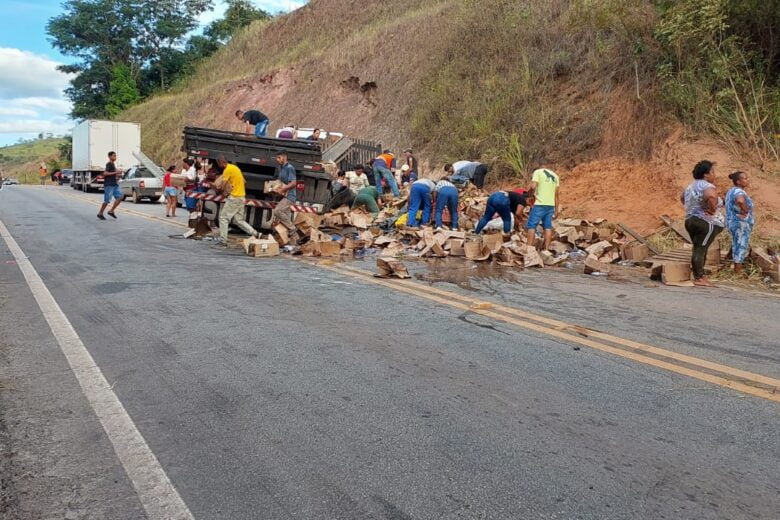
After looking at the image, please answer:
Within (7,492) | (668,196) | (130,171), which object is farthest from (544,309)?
(130,171)

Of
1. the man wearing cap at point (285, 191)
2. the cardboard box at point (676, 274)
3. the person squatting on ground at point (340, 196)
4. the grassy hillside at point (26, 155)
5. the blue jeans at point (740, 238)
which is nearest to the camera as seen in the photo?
the cardboard box at point (676, 274)

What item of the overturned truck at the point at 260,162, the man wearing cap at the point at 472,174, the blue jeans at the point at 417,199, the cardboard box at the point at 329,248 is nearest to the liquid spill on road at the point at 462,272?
the cardboard box at the point at 329,248

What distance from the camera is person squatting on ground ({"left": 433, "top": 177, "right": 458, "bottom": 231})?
13227mm

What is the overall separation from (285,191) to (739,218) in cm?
799

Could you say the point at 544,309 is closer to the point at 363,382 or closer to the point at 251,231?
the point at 363,382

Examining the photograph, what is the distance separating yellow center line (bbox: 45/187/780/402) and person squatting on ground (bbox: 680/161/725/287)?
11.4 feet

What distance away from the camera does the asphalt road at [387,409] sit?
2.89m

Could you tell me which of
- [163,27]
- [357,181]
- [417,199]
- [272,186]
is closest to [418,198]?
[417,199]

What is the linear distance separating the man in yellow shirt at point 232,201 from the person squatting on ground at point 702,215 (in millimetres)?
7662

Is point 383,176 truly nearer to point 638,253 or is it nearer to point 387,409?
point 638,253

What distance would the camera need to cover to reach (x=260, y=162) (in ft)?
43.0

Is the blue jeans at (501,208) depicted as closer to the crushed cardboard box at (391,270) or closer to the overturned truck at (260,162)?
the overturned truck at (260,162)

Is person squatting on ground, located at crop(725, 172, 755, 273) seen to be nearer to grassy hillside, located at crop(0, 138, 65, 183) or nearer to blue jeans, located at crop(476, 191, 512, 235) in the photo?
blue jeans, located at crop(476, 191, 512, 235)

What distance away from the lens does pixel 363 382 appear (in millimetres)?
4332
